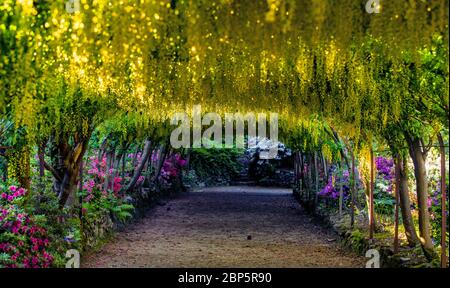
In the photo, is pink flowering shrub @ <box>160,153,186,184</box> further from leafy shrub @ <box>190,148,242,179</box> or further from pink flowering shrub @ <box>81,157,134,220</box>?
pink flowering shrub @ <box>81,157,134,220</box>

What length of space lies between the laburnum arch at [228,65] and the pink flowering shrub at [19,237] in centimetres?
53

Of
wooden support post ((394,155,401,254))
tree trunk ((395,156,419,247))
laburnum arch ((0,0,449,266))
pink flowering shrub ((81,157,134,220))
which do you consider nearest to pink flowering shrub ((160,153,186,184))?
pink flowering shrub ((81,157,134,220))

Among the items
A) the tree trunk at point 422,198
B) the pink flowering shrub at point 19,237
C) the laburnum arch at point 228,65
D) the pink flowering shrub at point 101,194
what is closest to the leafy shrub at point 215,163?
the pink flowering shrub at point 101,194

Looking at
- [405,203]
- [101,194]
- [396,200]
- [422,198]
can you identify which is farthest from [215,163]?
[422,198]

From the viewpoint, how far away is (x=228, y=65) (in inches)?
206

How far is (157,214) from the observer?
13258 mm

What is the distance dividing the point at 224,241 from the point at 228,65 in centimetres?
465

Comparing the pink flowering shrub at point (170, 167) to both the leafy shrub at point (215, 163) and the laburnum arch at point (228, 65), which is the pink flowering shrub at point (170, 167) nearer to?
the leafy shrub at point (215, 163)

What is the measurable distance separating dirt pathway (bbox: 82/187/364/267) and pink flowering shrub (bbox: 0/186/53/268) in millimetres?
1144

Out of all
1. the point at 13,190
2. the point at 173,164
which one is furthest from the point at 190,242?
the point at 173,164

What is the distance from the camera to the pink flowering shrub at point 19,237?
522 cm

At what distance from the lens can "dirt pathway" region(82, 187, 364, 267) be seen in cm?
729
